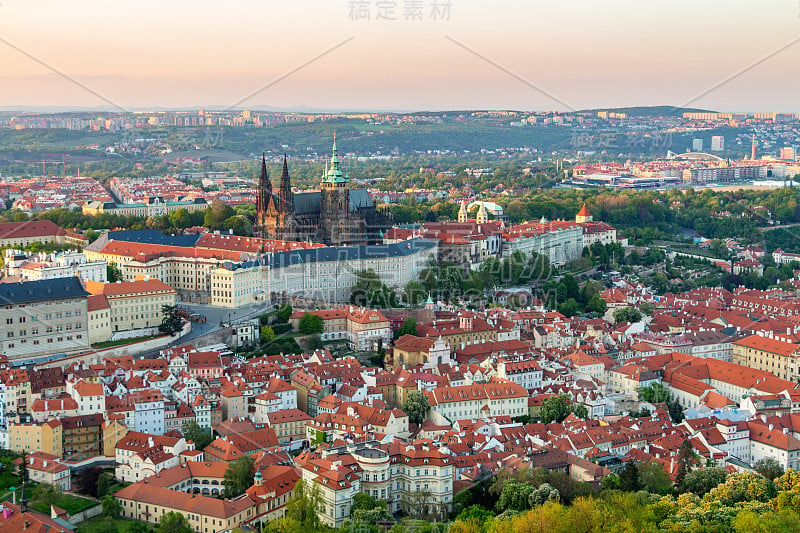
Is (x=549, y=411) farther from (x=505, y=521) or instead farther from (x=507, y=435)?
(x=505, y=521)

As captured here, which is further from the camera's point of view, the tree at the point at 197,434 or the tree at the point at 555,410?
the tree at the point at 555,410

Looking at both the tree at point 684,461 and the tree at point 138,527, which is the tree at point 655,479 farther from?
the tree at point 138,527

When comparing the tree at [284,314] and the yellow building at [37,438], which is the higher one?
the tree at [284,314]

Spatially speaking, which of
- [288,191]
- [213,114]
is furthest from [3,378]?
[213,114]

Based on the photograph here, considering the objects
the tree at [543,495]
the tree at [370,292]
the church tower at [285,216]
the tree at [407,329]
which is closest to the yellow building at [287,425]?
the tree at [543,495]

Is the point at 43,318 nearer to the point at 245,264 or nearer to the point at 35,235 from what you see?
the point at 245,264

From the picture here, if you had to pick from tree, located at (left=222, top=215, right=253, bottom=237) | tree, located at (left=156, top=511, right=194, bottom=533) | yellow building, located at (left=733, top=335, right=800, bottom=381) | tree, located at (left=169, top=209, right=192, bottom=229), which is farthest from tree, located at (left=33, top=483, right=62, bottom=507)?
tree, located at (left=169, top=209, right=192, bottom=229)

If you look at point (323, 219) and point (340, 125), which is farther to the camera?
point (340, 125)
